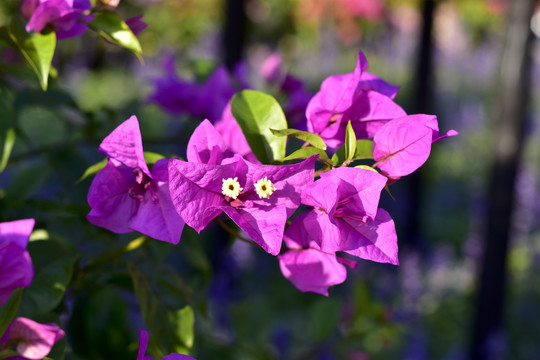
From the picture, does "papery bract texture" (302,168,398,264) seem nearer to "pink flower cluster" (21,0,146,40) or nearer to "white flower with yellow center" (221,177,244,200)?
"white flower with yellow center" (221,177,244,200)

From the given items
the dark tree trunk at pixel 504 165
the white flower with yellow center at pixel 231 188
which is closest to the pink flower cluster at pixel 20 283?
the white flower with yellow center at pixel 231 188

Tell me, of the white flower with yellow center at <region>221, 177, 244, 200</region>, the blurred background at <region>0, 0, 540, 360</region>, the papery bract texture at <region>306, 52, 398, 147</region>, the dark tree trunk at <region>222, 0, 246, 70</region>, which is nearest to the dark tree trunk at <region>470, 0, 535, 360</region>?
the blurred background at <region>0, 0, 540, 360</region>

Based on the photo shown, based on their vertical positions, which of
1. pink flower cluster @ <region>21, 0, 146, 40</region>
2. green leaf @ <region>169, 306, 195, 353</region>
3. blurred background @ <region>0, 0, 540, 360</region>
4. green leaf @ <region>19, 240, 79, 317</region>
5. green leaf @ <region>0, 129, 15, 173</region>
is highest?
pink flower cluster @ <region>21, 0, 146, 40</region>

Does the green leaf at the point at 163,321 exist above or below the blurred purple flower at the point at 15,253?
below

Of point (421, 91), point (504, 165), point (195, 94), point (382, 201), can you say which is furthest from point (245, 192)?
point (382, 201)

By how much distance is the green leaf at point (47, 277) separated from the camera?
0.39 m

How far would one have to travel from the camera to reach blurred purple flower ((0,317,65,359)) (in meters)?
0.34

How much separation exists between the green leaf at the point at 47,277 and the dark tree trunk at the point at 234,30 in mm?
1504

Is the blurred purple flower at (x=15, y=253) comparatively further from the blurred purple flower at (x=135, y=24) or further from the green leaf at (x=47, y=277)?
the blurred purple flower at (x=135, y=24)

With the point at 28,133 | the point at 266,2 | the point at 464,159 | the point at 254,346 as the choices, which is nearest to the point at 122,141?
the point at 28,133

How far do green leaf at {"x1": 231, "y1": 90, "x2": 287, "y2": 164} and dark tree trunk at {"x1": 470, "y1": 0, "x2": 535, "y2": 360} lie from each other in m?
1.20

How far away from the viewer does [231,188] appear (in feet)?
1.13

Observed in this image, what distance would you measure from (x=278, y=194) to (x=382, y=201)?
9.24 ft

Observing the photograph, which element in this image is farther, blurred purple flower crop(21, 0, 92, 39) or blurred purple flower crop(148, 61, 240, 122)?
blurred purple flower crop(148, 61, 240, 122)
